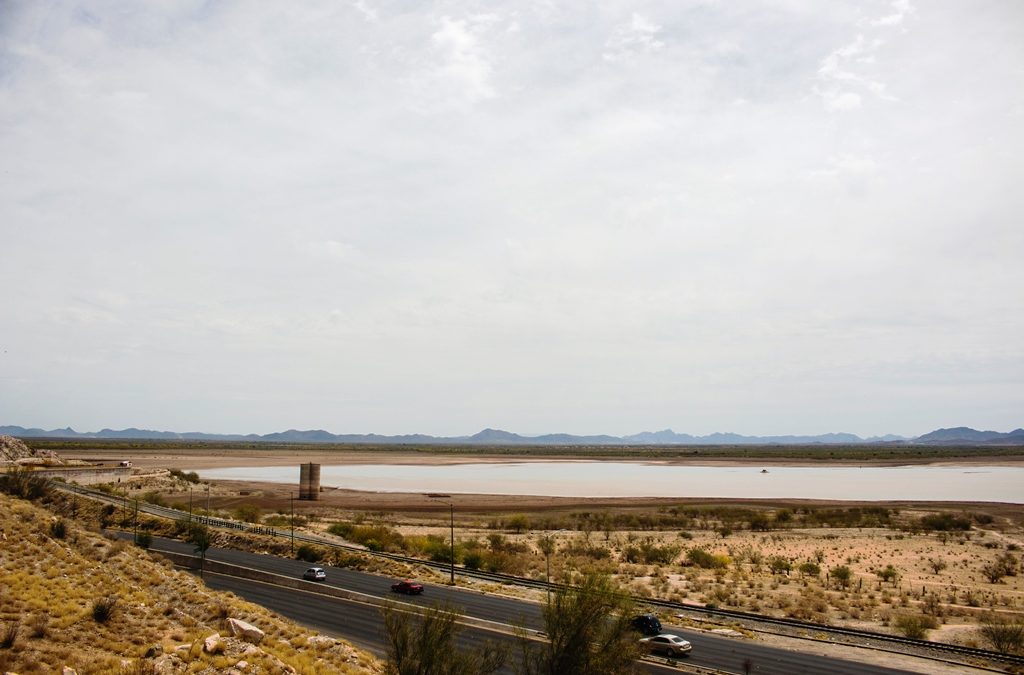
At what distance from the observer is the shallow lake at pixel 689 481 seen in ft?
361

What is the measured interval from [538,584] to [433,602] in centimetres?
2141

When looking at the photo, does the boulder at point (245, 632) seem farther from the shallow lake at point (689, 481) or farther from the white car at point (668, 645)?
the shallow lake at point (689, 481)

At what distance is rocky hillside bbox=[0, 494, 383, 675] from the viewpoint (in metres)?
19.3

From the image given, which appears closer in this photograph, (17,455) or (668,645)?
(668,645)

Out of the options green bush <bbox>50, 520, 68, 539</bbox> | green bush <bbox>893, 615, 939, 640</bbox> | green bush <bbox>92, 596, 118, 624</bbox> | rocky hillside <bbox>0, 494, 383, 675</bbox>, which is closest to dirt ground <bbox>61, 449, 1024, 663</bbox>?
green bush <bbox>893, 615, 939, 640</bbox>

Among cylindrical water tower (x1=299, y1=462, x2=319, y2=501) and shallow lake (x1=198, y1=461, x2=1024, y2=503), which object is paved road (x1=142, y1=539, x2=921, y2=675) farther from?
shallow lake (x1=198, y1=461, x2=1024, y2=503)

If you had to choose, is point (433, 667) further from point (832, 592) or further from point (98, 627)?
point (832, 592)

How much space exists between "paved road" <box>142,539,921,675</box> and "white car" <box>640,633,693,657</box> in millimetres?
501

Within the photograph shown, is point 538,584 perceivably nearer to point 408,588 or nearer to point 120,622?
point 408,588

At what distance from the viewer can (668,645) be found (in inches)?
1217

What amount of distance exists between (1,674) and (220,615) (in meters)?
11.3

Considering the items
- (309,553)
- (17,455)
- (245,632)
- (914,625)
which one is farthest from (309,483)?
(914,625)

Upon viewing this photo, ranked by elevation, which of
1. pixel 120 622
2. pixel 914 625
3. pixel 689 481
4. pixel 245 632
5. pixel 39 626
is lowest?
pixel 689 481

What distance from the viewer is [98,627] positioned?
21.9 m
